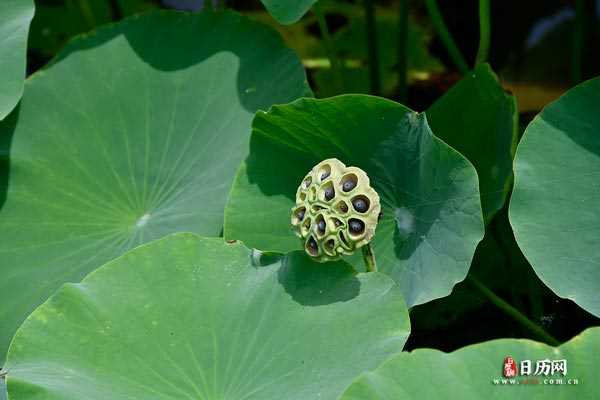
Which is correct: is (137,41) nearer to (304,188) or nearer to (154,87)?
(154,87)

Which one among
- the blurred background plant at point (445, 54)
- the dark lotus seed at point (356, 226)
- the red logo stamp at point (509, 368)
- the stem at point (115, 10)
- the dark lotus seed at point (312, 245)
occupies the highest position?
the dark lotus seed at point (356, 226)

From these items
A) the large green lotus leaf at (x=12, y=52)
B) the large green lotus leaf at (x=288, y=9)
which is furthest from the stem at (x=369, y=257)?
the large green lotus leaf at (x=12, y=52)

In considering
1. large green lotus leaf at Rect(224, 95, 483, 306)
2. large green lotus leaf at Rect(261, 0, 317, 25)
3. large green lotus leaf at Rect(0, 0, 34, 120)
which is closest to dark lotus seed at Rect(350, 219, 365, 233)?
large green lotus leaf at Rect(224, 95, 483, 306)

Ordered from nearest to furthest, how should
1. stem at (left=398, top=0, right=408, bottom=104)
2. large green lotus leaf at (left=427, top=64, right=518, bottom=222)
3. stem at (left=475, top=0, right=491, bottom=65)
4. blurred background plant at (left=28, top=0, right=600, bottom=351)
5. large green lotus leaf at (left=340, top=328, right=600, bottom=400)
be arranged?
large green lotus leaf at (left=340, top=328, right=600, bottom=400), large green lotus leaf at (left=427, top=64, right=518, bottom=222), stem at (left=475, top=0, right=491, bottom=65), blurred background plant at (left=28, top=0, right=600, bottom=351), stem at (left=398, top=0, right=408, bottom=104)

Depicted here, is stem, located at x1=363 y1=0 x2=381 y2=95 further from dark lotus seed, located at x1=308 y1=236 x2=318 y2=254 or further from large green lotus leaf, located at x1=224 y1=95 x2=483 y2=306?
dark lotus seed, located at x1=308 y1=236 x2=318 y2=254

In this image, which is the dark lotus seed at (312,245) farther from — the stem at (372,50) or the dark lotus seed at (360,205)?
the stem at (372,50)
